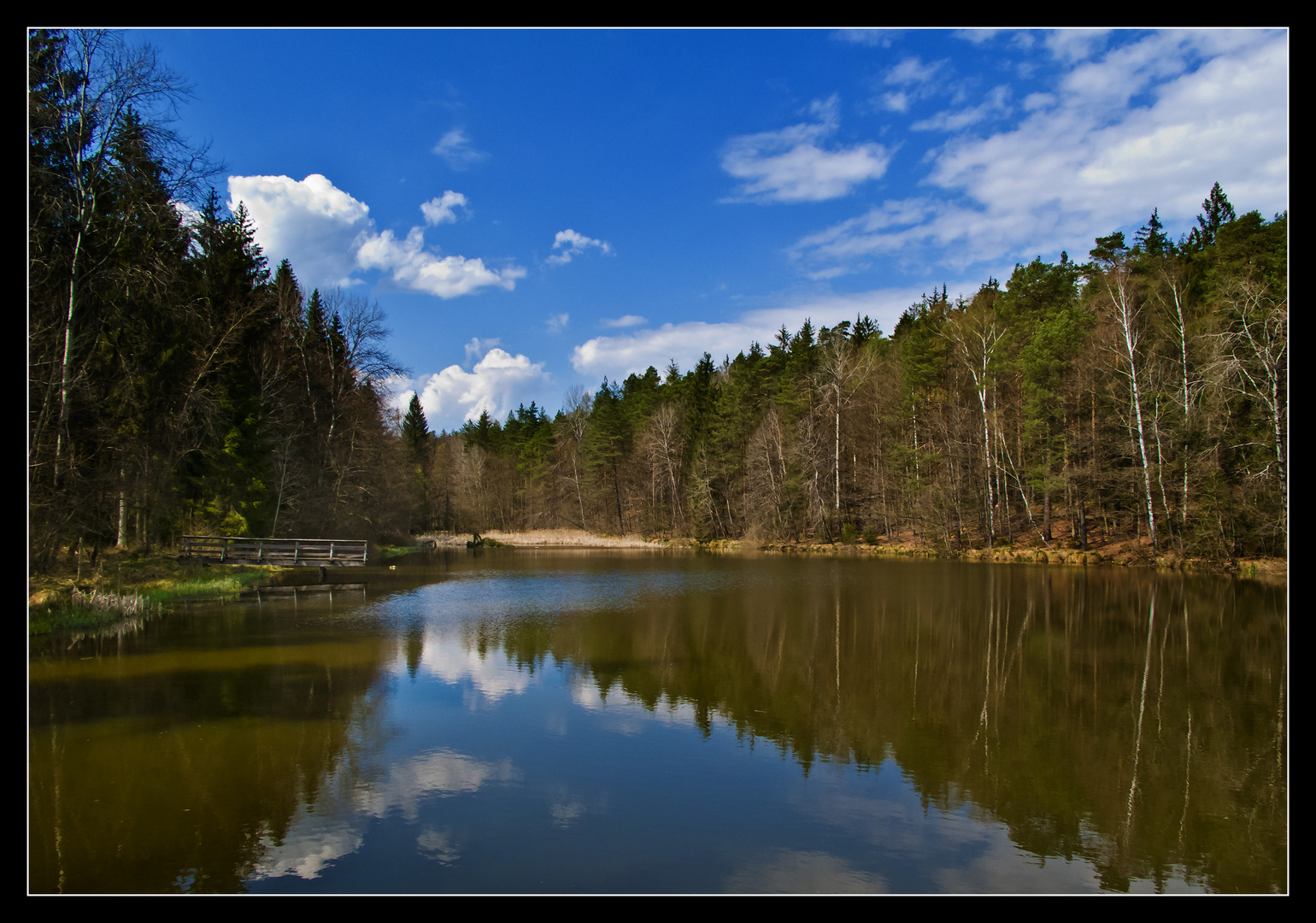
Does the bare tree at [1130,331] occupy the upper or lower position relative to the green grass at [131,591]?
upper

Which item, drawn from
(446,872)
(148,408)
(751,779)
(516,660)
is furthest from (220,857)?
(148,408)

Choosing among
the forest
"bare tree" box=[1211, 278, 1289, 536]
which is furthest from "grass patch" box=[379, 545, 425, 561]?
"bare tree" box=[1211, 278, 1289, 536]

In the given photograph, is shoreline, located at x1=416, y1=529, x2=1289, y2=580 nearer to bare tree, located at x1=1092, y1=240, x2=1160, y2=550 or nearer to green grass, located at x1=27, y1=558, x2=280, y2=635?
bare tree, located at x1=1092, y1=240, x2=1160, y2=550

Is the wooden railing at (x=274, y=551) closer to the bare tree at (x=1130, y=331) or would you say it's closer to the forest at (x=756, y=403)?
the forest at (x=756, y=403)

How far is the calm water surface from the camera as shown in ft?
17.3

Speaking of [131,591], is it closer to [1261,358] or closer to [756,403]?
[1261,358]

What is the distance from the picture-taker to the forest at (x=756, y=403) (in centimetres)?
1478

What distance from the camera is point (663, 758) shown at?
24.8 feet

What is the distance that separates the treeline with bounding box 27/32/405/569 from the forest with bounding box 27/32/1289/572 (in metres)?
0.09

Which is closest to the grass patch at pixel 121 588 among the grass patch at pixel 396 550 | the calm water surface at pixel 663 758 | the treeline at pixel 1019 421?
the calm water surface at pixel 663 758

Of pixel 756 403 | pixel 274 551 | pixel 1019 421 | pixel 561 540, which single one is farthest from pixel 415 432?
pixel 1019 421

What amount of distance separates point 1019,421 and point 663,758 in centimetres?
3435

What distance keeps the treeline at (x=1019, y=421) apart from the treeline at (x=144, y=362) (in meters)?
26.6
